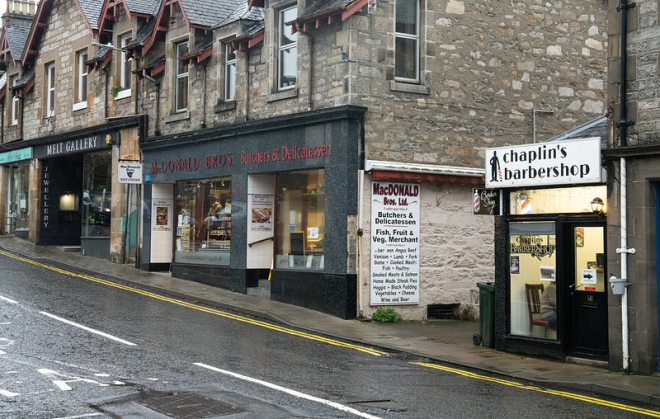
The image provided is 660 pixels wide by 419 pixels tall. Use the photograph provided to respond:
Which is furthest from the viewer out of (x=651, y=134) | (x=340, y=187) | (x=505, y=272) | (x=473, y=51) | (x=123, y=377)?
(x=473, y=51)

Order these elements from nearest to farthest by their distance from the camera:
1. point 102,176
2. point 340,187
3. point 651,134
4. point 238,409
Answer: point 238,409 < point 651,134 < point 340,187 < point 102,176

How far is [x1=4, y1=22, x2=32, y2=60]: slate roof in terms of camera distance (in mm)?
33250

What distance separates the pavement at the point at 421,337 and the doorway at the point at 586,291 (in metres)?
0.38

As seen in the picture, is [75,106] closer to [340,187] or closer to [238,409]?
[340,187]

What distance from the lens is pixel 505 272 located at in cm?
1418

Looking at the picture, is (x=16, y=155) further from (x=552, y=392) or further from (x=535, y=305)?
(x=552, y=392)

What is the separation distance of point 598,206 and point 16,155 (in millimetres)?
26136

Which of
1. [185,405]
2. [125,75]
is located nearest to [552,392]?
[185,405]

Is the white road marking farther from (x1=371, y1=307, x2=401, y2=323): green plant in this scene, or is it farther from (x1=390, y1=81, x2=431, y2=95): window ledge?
(x1=390, y1=81, x2=431, y2=95): window ledge

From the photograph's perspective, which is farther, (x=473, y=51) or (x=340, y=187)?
(x=473, y=51)

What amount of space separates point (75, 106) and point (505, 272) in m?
19.7

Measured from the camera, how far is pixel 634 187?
12.1 meters

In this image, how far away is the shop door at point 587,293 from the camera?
12742 millimetres

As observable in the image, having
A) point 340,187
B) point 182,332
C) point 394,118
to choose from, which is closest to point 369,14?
point 394,118
